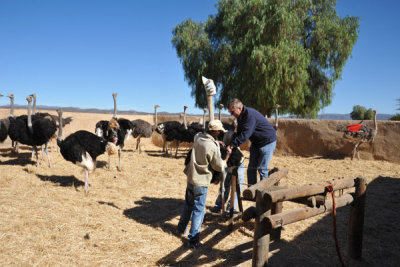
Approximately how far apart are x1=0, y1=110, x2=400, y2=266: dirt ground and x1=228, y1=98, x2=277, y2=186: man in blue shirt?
34.7 inches

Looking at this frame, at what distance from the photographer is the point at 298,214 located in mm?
3006

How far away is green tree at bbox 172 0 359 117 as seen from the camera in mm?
14875

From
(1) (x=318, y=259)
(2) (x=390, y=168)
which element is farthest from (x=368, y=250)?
(2) (x=390, y=168)

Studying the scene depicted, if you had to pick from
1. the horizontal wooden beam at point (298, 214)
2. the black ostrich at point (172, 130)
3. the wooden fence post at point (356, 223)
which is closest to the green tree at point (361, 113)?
the black ostrich at point (172, 130)

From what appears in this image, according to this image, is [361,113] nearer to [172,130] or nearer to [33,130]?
[172,130]

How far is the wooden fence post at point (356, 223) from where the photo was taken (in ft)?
11.5

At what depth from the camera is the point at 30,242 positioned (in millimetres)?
3709

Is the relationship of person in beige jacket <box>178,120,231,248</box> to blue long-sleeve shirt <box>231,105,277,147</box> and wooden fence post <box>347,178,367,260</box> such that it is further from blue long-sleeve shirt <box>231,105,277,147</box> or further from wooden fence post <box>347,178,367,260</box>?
wooden fence post <box>347,178,367,260</box>

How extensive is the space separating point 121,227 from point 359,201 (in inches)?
119

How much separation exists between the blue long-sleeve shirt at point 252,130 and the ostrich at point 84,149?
292 centimetres

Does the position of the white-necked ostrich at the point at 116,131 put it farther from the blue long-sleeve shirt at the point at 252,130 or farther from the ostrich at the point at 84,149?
the blue long-sleeve shirt at the point at 252,130

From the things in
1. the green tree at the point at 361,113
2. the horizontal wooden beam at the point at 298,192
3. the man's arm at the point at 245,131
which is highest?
the green tree at the point at 361,113

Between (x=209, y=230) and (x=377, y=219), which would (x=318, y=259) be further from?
(x=377, y=219)

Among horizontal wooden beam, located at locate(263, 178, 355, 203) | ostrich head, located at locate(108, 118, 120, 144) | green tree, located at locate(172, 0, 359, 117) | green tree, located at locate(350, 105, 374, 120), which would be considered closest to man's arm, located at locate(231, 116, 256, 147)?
horizontal wooden beam, located at locate(263, 178, 355, 203)
